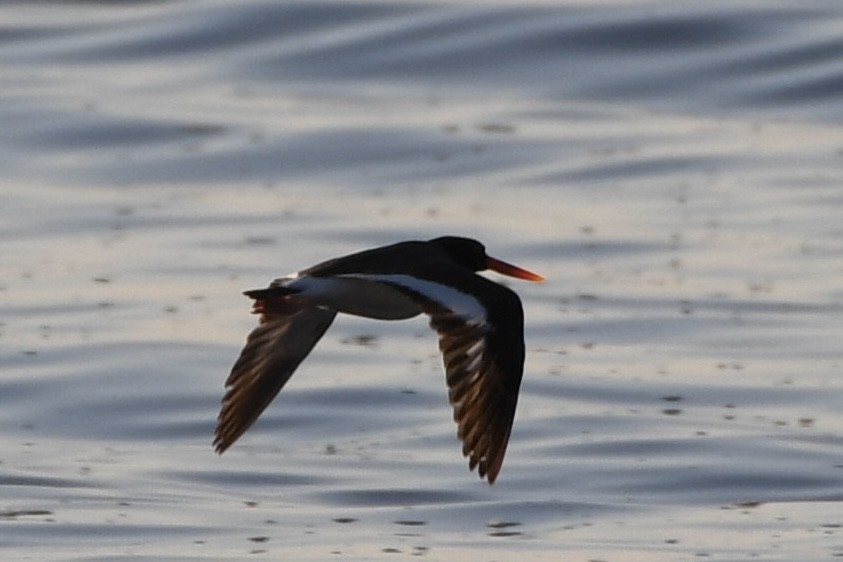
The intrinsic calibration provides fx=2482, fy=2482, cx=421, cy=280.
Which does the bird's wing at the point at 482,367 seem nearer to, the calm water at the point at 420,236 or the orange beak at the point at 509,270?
the orange beak at the point at 509,270

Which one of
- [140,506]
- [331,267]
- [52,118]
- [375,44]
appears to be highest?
[375,44]

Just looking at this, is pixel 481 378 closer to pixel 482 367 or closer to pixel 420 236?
pixel 482 367

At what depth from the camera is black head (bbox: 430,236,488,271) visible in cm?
747

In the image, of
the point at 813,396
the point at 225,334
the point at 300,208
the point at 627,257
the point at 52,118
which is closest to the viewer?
the point at 813,396

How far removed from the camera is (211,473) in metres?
9.04

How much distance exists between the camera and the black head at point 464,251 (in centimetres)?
747

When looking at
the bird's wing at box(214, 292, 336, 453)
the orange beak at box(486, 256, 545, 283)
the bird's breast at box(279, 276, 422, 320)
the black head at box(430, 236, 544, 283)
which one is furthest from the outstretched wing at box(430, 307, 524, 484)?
the orange beak at box(486, 256, 545, 283)

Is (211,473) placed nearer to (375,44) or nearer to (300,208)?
(300,208)

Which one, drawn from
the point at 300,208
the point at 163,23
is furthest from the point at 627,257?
the point at 163,23

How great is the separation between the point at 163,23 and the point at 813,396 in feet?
33.2

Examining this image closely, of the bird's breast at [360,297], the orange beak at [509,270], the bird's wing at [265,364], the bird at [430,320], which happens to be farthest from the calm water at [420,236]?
the bird's breast at [360,297]

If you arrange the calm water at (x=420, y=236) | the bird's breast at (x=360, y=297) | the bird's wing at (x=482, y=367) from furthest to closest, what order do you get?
1. the calm water at (x=420, y=236)
2. the bird's breast at (x=360, y=297)
3. the bird's wing at (x=482, y=367)

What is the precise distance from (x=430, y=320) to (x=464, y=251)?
3.41 ft

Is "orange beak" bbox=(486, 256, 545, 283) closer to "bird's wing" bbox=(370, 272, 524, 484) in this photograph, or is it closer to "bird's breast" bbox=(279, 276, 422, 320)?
"bird's breast" bbox=(279, 276, 422, 320)
